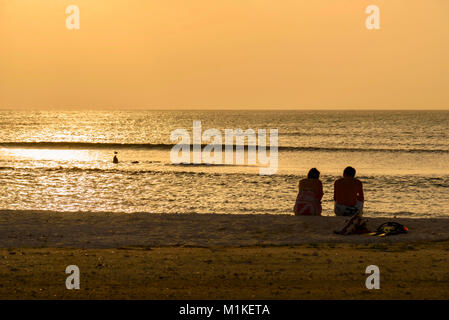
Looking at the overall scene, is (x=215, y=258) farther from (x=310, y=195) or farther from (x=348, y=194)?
(x=348, y=194)

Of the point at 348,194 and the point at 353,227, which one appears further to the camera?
the point at 348,194

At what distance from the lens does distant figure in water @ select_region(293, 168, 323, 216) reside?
13.4 meters

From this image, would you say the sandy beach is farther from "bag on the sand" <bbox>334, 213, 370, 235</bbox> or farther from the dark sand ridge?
"bag on the sand" <bbox>334, 213, 370, 235</bbox>

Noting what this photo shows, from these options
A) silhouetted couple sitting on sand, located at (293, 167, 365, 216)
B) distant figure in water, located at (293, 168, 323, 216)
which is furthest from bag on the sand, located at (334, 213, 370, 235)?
distant figure in water, located at (293, 168, 323, 216)

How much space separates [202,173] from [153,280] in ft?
78.9

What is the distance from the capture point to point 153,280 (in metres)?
8.30

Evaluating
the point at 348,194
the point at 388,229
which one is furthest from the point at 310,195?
the point at 388,229

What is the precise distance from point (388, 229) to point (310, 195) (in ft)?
7.18

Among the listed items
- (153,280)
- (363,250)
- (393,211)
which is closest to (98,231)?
(153,280)

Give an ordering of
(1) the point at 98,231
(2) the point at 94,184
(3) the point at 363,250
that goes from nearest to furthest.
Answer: (3) the point at 363,250 < (1) the point at 98,231 < (2) the point at 94,184

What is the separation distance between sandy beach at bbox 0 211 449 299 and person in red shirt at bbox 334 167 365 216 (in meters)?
0.53

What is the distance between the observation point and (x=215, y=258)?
9.70 m

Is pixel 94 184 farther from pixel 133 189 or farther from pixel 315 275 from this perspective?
pixel 315 275

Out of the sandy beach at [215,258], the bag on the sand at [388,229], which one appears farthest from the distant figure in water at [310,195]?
the bag on the sand at [388,229]
